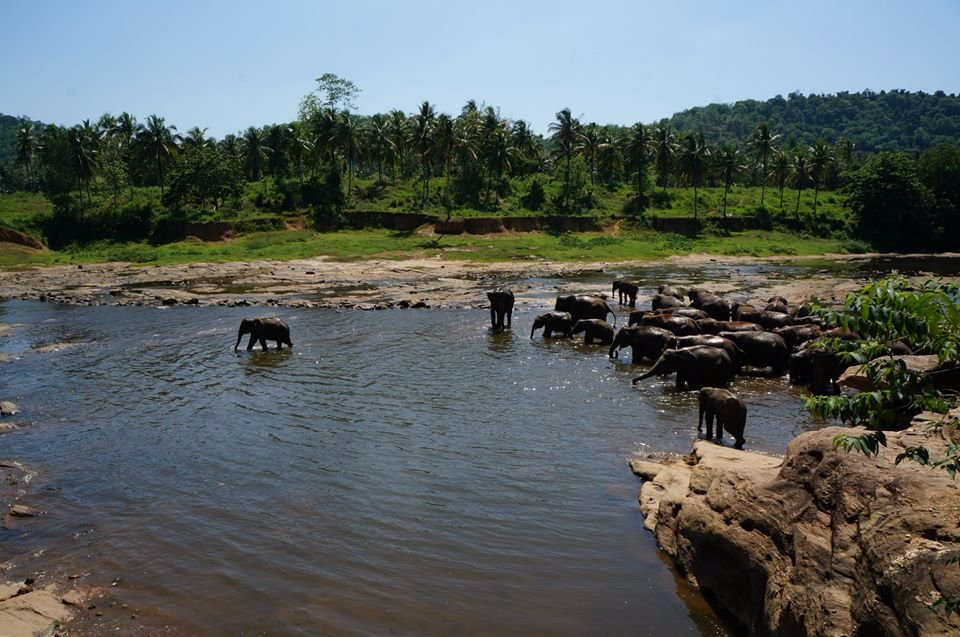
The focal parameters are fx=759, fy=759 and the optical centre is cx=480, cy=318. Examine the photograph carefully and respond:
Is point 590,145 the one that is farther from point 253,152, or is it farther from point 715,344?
point 715,344

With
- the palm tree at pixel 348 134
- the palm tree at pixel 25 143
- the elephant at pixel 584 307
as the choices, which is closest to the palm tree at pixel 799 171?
the palm tree at pixel 348 134

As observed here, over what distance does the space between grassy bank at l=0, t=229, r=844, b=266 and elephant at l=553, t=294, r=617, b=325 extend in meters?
30.5

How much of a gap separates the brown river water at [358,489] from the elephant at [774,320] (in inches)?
216

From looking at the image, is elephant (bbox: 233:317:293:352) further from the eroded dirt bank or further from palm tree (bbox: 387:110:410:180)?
palm tree (bbox: 387:110:410:180)

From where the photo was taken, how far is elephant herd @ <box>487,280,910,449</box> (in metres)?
18.5

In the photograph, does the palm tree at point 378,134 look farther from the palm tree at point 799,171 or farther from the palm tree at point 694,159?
the palm tree at point 799,171

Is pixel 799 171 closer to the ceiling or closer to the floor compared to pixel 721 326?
closer to the ceiling

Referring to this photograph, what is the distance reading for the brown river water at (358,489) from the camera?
9.01 m

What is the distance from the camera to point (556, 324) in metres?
27.9

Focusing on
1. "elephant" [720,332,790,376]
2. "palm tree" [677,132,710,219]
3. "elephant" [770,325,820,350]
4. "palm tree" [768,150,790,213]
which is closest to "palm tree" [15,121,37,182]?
"palm tree" [677,132,710,219]

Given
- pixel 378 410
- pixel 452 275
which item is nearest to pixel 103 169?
pixel 452 275

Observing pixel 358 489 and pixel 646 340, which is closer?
pixel 358 489

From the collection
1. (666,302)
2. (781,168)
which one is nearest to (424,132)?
(781,168)

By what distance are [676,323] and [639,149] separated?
6947cm
